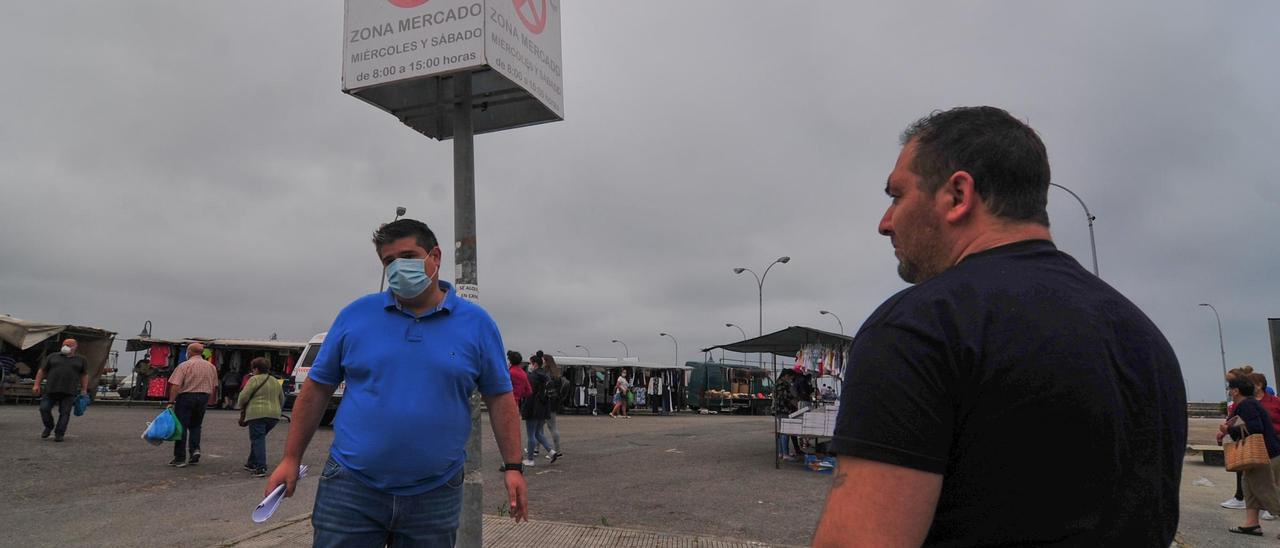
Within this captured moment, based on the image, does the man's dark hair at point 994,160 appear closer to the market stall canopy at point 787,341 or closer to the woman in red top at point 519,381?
the woman in red top at point 519,381

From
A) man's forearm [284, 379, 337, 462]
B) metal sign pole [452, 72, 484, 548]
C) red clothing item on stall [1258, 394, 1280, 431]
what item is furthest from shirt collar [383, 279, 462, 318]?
Answer: red clothing item on stall [1258, 394, 1280, 431]

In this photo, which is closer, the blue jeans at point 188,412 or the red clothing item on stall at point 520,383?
the blue jeans at point 188,412

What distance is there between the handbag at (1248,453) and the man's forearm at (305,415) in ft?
30.2

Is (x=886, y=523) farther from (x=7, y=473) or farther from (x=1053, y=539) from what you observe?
(x=7, y=473)

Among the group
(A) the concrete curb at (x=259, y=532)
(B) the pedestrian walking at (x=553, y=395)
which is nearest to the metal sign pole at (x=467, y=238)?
(A) the concrete curb at (x=259, y=532)

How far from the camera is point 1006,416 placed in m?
1.11

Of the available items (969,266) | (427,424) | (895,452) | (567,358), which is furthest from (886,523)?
(567,358)

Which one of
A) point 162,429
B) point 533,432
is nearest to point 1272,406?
point 533,432

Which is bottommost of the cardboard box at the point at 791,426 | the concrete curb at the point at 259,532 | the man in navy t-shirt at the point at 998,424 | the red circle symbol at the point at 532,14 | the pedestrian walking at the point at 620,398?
the pedestrian walking at the point at 620,398

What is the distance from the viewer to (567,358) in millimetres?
29062

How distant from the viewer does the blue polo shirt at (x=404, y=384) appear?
9.07 ft

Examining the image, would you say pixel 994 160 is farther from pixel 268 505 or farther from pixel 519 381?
pixel 519 381

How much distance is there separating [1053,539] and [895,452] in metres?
0.27

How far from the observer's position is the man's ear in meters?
1.37
